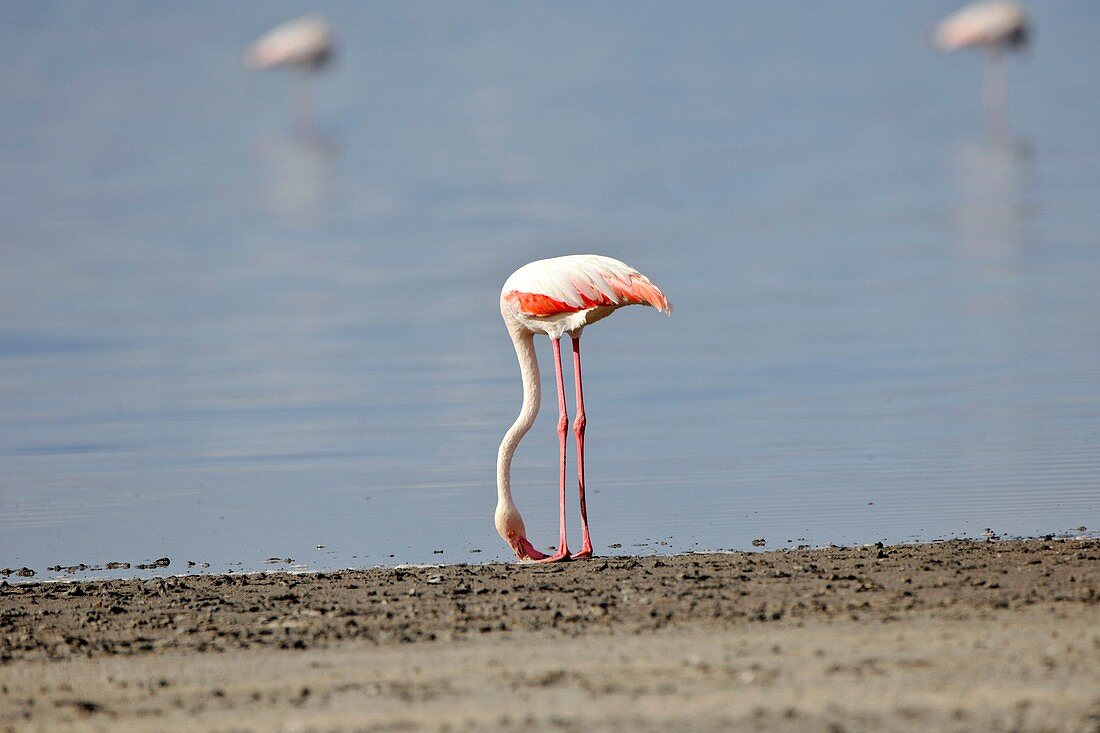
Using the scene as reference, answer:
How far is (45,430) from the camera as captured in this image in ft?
47.2

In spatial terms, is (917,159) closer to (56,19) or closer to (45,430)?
(45,430)

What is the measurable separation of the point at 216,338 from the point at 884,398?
791 centimetres

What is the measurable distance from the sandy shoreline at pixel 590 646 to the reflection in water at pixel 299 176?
26.1 metres

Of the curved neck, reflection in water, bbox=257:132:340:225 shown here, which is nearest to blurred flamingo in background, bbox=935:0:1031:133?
reflection in water, bbox=257:132:340:225

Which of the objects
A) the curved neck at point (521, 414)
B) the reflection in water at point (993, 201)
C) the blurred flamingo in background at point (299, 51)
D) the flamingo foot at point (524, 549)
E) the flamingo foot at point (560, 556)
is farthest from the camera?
the blurred flamingo in background at point (299, 51)

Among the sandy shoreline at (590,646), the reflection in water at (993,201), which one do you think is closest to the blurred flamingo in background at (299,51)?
the reflection in water at (993,201)

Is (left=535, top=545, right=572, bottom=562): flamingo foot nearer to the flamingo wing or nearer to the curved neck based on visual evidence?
the curved neck

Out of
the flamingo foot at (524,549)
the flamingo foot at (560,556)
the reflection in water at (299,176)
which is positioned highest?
the reflection in water at (299,176)

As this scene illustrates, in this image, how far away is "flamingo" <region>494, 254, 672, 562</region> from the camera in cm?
953

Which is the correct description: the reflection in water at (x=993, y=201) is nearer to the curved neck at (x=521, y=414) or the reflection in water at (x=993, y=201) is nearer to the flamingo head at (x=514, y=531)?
the curved neck at (x=521, y=414)

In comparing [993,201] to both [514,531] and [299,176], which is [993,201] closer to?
[299,176]

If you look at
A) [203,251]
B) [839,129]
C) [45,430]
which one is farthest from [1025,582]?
[839,129]

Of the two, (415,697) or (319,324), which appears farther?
(319,324)

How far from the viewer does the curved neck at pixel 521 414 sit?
31.7 feet
